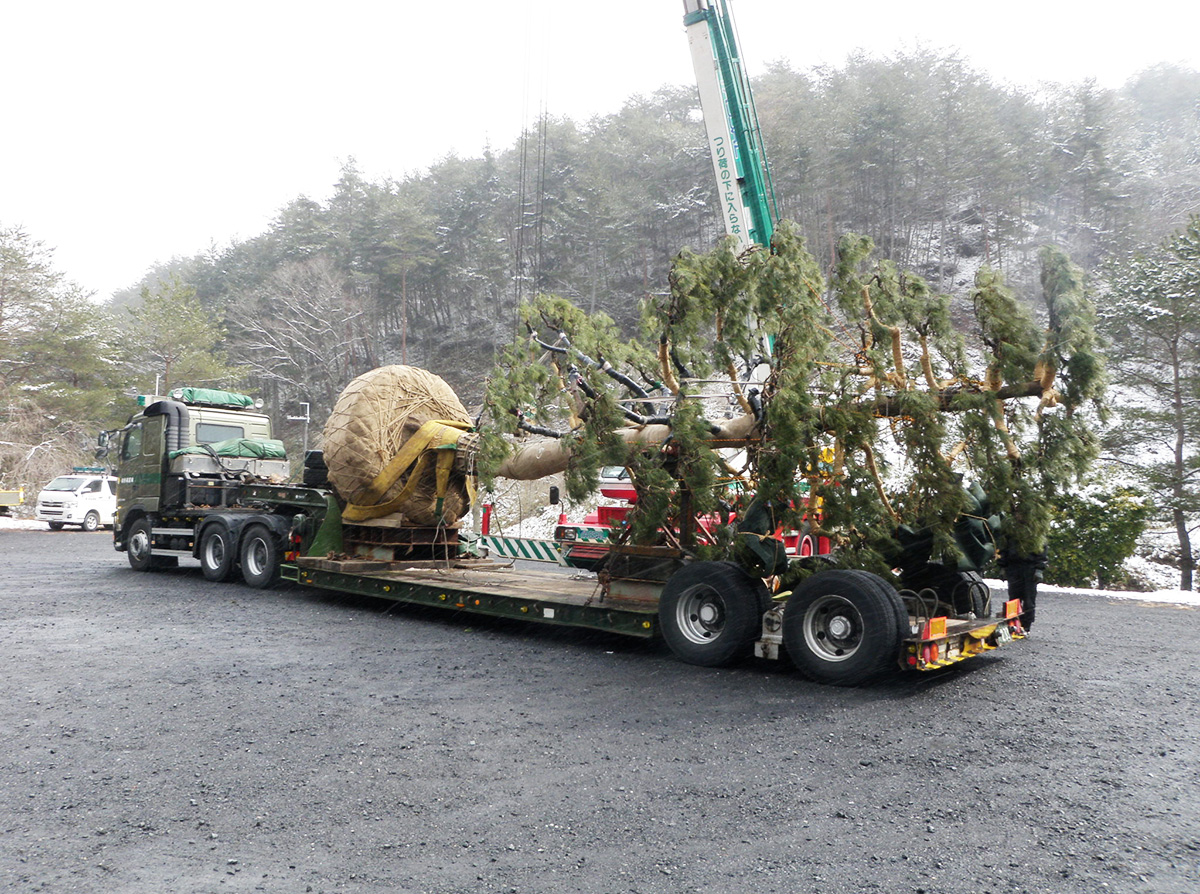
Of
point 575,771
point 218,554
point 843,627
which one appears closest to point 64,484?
point 218,554

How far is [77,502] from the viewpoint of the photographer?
27.9 metres

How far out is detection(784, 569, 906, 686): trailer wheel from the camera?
6.30 metres

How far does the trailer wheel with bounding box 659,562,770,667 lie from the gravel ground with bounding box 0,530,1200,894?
0.74ft

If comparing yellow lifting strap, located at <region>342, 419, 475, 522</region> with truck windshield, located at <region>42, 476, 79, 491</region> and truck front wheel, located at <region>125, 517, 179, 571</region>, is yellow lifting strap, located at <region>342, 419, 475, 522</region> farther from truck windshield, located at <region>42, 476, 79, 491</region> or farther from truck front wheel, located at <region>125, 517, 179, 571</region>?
truck windshield, located at <region>42, 476, 79, 491</region>

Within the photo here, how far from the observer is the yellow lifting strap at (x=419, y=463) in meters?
10.4

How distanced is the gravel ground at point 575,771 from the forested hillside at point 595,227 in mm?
28661

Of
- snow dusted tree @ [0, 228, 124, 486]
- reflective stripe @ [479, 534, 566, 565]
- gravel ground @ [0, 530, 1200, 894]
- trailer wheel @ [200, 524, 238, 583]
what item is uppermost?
snow dusted tree @ [0, 228, 124, 486]

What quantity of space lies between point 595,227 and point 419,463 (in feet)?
118

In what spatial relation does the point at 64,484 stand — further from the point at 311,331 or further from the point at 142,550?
the point at 311,331

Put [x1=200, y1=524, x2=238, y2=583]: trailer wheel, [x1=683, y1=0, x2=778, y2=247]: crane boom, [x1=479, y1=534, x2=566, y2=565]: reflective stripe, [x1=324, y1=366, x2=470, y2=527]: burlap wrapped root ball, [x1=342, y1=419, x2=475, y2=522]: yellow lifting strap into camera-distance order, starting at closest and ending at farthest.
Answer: [x1=342, y1=419, x2=475, y2=522]: yellow lifting strap
[x1=324, y1=366, x2=470, y2=527]: burlap wrapped root ball
[x1=479, y1=534, x2=566, y2=565]: reflective stripe
[x1=200, y1=524, x2=238, y2=583]: trailer wheel
[x1=683, y1=0, x2=778, y2=247]: crane boom

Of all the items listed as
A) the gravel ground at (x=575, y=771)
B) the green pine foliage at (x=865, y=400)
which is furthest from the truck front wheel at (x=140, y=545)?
the green pine foliage at (x=865, y=400)

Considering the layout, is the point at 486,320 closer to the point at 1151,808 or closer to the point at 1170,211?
the point at 1170,211

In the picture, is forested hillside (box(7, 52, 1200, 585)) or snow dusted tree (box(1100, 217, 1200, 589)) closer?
snow dusted tree (box(1100, 217, 1200, 589))

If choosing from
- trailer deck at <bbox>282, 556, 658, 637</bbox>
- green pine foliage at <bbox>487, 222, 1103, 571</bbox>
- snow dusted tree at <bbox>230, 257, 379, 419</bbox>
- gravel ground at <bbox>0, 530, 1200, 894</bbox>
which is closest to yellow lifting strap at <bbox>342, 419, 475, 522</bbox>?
trailer deck at <bbox>282, 556, 658, 637</bbox>
